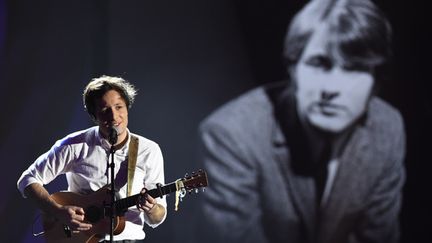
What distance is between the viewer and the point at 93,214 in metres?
3.54

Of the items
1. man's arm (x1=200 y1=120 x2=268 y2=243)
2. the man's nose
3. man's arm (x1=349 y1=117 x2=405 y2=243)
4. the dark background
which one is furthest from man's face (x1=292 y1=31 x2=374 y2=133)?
man's arm (x1=200 y1=120 x2=268 y2=243)

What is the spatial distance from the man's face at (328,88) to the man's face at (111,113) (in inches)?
79.0

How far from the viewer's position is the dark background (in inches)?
199

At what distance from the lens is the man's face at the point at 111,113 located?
3525 mm

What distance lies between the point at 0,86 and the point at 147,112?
54.9 inches

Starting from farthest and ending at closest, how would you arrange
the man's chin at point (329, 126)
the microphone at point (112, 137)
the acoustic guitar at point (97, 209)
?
the man's chin at point (329, 126) → the acoustic guitar at point (97, 209) → the microphone at point (112, 137)

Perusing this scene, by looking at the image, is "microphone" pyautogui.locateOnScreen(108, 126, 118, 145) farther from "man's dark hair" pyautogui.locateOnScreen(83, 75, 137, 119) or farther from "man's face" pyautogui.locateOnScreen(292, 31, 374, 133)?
"man's face" pyautogui.locateOnScreen(292, 31, 374, 133)

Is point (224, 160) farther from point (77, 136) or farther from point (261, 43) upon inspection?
point (77, 136)

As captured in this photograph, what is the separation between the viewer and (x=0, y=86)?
18.0ft

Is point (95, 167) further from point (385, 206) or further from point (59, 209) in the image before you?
point (385, 206)

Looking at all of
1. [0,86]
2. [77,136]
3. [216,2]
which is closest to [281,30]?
[216,2]

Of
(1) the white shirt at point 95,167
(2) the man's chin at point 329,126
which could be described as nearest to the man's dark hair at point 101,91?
(1) the white shirt at point 95,167

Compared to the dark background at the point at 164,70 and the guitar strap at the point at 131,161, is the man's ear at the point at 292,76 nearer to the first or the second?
the dark background at the point at 164,70

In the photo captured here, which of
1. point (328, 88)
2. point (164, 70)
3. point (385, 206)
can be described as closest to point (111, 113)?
point (164, 70)
